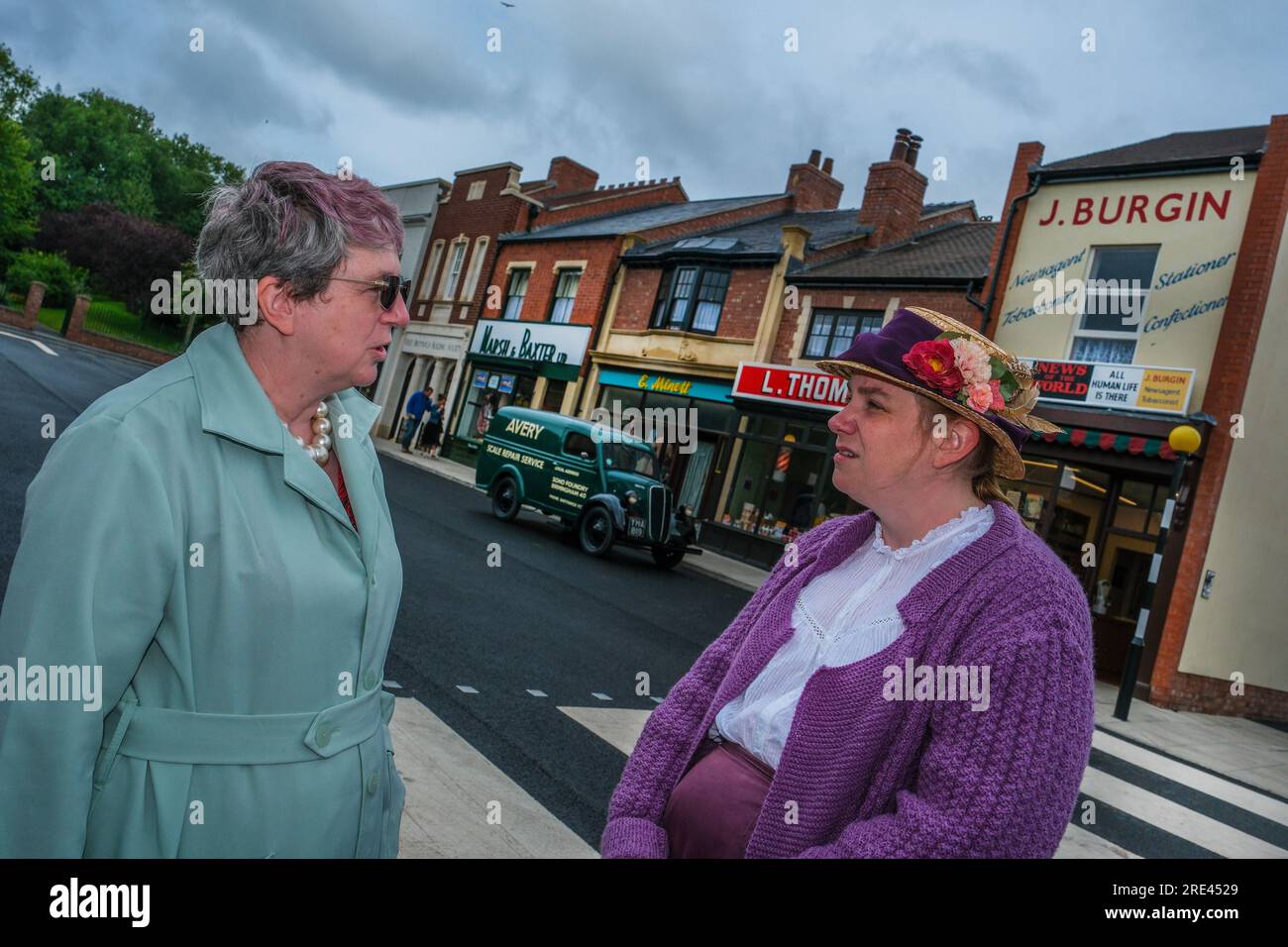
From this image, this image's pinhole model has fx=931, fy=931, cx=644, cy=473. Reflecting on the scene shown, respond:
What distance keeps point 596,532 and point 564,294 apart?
14673 mm

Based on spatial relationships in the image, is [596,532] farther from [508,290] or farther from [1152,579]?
[508,290]

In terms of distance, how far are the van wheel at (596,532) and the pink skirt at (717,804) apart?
1179cm

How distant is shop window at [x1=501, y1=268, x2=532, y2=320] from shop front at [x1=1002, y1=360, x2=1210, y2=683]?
18.4 m

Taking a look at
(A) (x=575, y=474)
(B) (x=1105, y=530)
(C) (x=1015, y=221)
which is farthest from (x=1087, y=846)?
(C) (x=1015, y=221)

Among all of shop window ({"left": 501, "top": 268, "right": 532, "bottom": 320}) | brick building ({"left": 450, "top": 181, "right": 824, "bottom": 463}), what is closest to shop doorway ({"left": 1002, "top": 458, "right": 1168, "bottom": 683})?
brick building ({"left": 450, "top": 181, "right": 824, "bottom": 463})

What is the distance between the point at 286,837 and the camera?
1752 millimetres

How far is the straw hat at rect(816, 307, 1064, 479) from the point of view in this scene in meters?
2.10

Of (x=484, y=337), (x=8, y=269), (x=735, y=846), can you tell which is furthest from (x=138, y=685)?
(x=8, y=269)

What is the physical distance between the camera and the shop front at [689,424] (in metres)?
20.4

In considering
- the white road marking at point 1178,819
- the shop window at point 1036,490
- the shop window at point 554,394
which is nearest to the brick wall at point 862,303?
the shop window at point 1036,490

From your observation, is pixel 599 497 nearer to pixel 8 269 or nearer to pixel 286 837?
pixel 286 837

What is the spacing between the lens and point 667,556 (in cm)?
1488

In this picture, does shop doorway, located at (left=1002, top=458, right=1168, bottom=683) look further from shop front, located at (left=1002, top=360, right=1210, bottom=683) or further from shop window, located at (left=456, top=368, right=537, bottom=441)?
shop window, located at (left=456, top=368, right=537, bottom=441)
